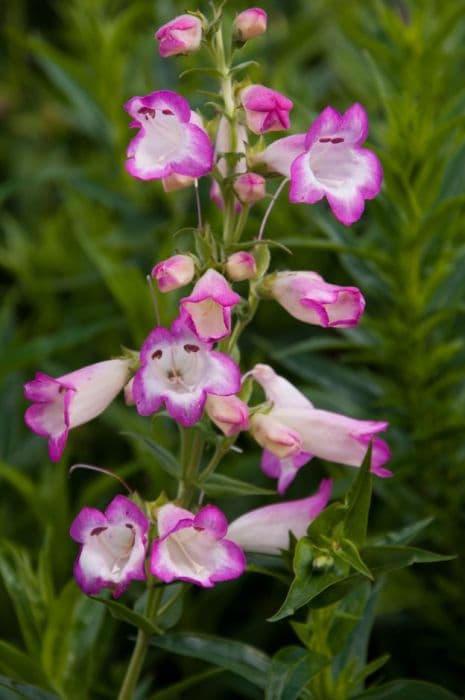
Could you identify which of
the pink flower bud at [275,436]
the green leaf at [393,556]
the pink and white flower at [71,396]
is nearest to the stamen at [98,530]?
the pink and white flower at [71,396]

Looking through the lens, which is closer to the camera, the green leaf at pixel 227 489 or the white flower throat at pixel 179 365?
the white flower throat at pixel 179 365

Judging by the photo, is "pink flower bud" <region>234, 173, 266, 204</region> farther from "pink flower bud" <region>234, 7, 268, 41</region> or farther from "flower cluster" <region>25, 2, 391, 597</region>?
"pink flower bud" <region>234, 7, 268, 41</region>

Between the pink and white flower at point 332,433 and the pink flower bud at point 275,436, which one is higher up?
the pink flower bud at point 275,436

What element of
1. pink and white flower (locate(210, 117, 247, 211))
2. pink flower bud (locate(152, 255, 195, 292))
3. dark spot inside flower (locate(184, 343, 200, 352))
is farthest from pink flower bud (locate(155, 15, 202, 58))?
dark spot inside flower (locate(184, 343, 200, 352))

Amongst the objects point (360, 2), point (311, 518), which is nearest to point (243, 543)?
point (311, 518)

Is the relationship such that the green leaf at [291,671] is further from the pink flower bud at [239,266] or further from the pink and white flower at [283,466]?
the pink flower bud at [239,266]

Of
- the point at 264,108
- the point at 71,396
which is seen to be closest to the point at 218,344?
the point at 71,396

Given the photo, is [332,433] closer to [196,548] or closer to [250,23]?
[196,548]

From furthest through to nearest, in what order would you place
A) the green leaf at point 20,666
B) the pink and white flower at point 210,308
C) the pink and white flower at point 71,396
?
the green leaf at point 20,666
the pink and white flower at point 71,396
the pink and white flower at point 210,308
